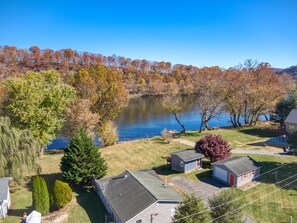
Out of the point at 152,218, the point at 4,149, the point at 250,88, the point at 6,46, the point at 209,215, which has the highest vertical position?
the point at 6,46

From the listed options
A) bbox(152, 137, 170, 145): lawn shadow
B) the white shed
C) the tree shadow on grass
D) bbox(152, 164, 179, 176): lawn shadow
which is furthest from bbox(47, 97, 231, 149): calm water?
the white shed

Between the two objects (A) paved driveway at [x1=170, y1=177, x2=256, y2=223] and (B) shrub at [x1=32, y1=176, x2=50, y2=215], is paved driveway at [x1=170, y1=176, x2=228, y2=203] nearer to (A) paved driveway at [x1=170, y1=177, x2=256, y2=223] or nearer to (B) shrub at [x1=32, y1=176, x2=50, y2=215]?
(A) paved driveway at [x1=170, y1=177, x2=256, y2=223]

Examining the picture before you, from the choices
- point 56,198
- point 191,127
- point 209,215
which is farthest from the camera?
point 191,127

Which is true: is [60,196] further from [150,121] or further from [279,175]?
[150,121]

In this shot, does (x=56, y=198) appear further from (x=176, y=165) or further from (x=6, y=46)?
(x=6, y=46)

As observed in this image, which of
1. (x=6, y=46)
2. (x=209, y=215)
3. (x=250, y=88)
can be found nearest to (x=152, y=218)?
(x=209, y=215)
